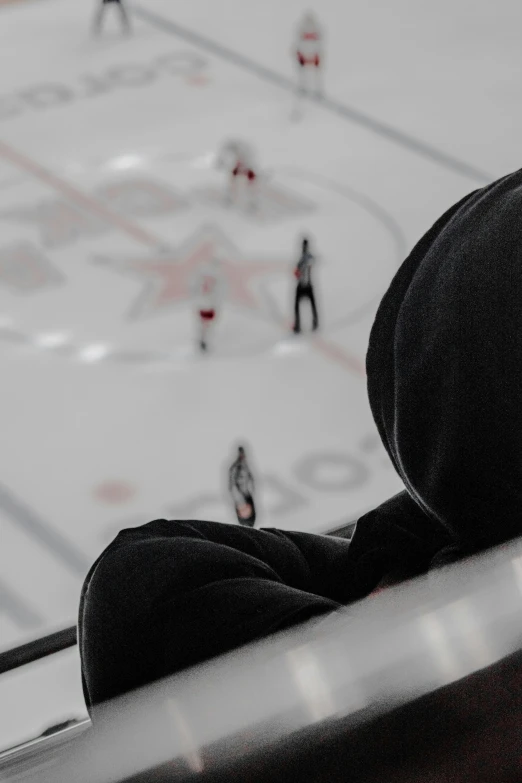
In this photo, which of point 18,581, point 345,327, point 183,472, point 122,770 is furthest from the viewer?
point 345,327

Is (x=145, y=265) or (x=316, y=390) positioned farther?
(x=145, y=265)

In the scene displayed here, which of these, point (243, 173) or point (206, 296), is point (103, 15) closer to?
point (243, 173)

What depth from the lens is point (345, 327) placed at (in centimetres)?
316

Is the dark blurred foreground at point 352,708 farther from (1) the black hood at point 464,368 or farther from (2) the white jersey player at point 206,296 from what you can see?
(2) the white jersey player at point 206,296

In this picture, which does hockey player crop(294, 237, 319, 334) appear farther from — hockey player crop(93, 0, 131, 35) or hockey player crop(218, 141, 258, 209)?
hockey player crop(93, 0, 131, 35)

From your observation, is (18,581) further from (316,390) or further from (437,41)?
(437,41)

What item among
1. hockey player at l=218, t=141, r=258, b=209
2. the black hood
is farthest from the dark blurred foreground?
hockey player at l=218, t=141, r=258, b=209

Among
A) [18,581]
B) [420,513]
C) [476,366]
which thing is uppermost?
[476,366]

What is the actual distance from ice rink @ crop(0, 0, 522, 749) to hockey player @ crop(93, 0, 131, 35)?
0.05m

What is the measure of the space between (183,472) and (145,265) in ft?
3.35

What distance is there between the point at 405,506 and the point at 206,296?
8.39 feet

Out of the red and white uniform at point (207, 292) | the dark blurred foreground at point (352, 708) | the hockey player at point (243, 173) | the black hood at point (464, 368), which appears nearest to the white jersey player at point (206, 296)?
the red and white uniform at point (207, 292)

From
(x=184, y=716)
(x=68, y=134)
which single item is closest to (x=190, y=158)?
(x=68, y=134)

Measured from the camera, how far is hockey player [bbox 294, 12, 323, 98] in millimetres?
4389
